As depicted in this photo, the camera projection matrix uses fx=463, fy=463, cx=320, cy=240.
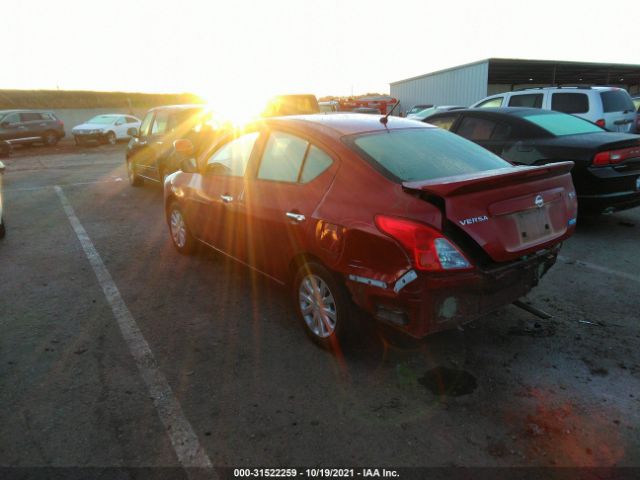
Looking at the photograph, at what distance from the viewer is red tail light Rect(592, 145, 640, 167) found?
5.35 meters

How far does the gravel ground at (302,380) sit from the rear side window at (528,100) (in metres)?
6.14

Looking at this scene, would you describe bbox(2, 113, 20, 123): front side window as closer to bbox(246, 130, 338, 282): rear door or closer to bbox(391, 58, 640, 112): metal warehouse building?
bbox(391, 58, 640, 112): metal warehouse building

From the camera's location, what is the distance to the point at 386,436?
246cm

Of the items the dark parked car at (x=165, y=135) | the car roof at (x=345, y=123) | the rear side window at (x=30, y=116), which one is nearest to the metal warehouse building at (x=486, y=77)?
the dark parked car at (x=165, y=135)

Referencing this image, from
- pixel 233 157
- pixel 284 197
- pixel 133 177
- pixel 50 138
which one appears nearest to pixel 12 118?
pixel 50 138

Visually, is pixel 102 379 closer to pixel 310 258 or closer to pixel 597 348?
pixel 310 258

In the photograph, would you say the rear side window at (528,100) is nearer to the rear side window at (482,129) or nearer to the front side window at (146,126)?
the rear side window at (482,129)

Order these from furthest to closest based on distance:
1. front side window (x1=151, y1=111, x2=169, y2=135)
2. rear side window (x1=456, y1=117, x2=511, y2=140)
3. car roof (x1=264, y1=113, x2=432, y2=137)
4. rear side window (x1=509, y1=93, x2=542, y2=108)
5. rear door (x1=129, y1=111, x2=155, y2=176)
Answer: rear side window (x1=509, y1=93, x2=542, y2=108)
rear door (x1=129, y1=111, x2=155, y2=176)
front side window (x1=151, y1=111, x2=169, y2=135)
rear side window (x1=456, y1=117, x2=511, y2=140)
car roof (x1=264, y1=113, x2=432, y2=137)

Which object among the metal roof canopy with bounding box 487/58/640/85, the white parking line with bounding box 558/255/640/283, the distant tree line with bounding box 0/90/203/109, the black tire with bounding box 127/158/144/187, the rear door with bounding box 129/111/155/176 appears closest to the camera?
the white parking line with bounding box 558/255/640/283

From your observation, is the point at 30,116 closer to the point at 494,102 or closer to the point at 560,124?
the point at 494,102

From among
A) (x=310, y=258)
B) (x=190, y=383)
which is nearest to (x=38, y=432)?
(x=190, y=383)

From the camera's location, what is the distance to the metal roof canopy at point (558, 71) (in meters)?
26.2

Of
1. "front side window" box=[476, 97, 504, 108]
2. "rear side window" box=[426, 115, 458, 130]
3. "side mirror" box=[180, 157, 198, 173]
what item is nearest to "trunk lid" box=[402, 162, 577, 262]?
"side mirror" box=[180, 157, 198, 173]

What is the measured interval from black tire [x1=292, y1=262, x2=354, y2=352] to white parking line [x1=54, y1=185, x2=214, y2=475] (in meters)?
1.04
